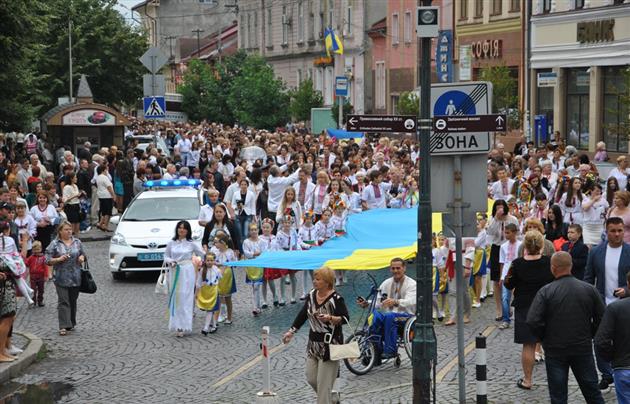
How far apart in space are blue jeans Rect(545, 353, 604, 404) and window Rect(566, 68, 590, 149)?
3381 cm

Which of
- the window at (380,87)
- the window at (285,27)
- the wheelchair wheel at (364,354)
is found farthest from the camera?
the window at (285,27)

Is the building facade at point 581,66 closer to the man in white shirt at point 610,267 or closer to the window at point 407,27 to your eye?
the window at point 407,27

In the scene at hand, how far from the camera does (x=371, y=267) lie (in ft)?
57.7

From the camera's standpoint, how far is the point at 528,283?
13.6m

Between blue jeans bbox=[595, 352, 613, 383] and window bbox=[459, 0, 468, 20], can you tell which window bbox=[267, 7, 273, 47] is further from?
blue jeans bbox=[595, 352, 613, 383]

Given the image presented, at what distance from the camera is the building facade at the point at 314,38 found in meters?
74.2

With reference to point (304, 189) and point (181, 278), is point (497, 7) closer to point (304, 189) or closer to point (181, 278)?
point (304, 189)

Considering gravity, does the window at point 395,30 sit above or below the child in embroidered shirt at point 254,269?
above

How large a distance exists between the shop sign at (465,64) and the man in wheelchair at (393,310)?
37.6 m

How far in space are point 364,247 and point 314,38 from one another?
63472 mm

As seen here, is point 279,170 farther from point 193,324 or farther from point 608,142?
point 608,142

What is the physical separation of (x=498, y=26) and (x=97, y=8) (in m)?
22.0

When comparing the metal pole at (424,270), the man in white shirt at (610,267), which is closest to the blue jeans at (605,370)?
the man in white shirt at (610,267)

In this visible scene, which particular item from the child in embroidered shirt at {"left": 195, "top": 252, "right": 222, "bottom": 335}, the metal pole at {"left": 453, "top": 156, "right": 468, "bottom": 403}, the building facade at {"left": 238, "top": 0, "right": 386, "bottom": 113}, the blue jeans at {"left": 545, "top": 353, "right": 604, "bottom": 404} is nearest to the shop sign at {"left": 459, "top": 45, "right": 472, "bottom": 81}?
the building facade at {"left": 238, "top": 0, "right": 386, "bottom": 113}
